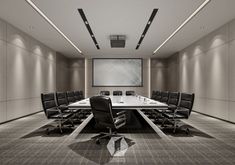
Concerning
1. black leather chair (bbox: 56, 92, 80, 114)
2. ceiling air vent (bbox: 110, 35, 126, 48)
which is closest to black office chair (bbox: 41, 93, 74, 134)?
black leather chair (bbox: 56, 92, 80, 114)

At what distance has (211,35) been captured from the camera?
22.0 feet

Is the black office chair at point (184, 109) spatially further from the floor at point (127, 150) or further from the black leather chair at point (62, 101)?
the black leather chair at point (62, 101)

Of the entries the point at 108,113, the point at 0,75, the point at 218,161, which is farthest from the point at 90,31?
the point at 218,161

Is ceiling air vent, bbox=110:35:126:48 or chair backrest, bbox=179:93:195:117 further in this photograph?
ceiling air vent, bbox=110:35:126:48

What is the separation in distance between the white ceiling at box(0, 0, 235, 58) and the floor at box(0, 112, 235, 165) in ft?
9.90

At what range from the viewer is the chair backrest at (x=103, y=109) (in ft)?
10.8

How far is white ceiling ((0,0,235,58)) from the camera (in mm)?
4441

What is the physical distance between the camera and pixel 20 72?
21.2 feet

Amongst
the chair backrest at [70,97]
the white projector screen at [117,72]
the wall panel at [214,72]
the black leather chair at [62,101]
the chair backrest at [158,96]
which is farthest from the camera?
the white projector screen at [117,72]

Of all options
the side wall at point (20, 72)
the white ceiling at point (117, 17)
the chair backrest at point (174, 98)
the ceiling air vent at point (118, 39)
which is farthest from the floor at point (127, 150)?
the ceiling air vent at point (118, 39)

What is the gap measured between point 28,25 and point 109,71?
6754mm

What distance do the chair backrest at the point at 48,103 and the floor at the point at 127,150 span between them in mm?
526

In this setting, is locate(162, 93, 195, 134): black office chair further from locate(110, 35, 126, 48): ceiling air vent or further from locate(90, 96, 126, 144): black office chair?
locate(110, 35, 126, 48): ceiling air vent

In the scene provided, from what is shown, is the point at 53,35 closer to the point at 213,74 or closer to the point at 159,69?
the point at 213,74
